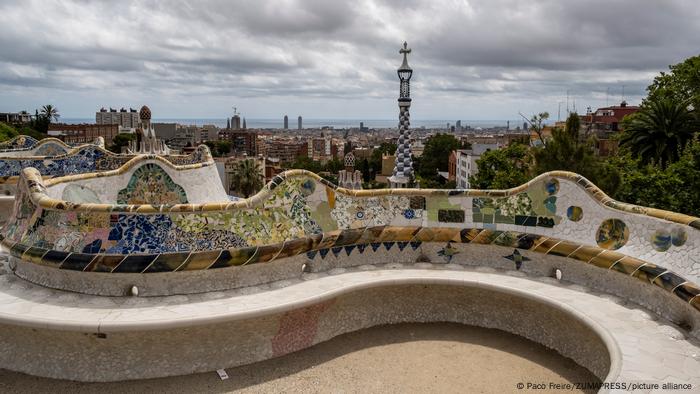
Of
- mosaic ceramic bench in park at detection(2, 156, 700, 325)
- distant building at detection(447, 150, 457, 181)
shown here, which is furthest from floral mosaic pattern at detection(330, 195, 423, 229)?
distant building at detection(447, 150, 457, 181)

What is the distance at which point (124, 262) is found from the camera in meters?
5.71

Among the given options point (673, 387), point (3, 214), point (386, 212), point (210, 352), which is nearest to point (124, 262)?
point (210, 352)

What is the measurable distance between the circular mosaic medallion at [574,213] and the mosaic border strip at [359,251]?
373 mm

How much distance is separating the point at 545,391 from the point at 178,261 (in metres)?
4.15

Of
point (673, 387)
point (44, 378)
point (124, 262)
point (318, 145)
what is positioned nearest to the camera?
point (673, 387)

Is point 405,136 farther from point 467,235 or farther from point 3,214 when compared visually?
point 3,214

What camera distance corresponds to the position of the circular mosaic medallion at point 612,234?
20.9ft

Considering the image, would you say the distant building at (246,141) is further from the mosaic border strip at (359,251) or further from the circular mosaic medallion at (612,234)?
the circular mosaic medallion at (612,234)

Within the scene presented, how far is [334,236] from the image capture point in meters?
7.06

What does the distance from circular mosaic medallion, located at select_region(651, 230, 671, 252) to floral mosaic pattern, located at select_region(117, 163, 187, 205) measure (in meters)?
8.46

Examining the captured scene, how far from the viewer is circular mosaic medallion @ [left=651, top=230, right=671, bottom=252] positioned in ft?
19.2

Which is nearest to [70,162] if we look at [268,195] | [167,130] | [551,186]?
[268,195]

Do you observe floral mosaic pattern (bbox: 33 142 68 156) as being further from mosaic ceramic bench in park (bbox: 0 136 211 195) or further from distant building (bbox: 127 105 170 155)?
distant building (bbox: 127 105 170 155)

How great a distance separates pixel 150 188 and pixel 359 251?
5.10 meters
